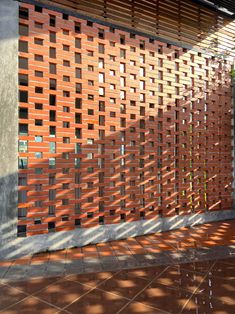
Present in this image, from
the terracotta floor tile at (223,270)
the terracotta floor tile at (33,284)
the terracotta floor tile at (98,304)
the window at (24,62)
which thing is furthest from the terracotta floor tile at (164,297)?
the window at (24,62)

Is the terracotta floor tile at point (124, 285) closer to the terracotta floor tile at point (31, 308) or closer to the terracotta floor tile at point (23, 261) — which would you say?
the terracotta floor tile at point (31, 308)

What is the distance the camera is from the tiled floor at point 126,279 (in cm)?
254

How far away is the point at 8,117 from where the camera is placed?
3.87 metres

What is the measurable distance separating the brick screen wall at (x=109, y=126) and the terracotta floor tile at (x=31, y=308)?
155 cm

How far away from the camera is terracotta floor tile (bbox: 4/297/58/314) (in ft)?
7.98

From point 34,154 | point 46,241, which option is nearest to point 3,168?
point 34,154

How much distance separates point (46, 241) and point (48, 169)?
1191 mm

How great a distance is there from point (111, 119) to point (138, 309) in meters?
3.22

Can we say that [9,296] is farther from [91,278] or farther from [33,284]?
[91,278]

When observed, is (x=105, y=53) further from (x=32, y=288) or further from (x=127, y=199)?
(x=32, y=288)

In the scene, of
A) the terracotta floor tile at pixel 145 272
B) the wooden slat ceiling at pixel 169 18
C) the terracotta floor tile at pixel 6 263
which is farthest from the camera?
the wooden slat ceiling at pixel 169 18

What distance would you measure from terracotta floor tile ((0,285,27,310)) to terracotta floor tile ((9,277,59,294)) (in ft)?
0.23

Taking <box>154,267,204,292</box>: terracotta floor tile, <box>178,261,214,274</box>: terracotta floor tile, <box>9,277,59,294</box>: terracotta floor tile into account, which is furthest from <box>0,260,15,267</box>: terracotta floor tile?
<box>178,261,214,274</box>: terracotta floor tile

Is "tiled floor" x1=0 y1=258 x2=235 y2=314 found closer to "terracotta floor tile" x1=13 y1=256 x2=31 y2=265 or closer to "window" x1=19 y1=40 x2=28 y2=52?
"terracotta floor tile" x1=13 y1=256 x2=31 y2=265
